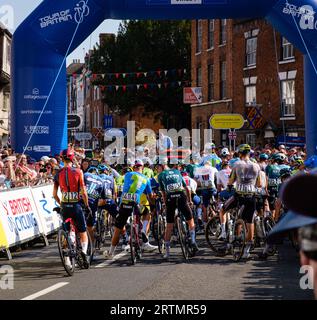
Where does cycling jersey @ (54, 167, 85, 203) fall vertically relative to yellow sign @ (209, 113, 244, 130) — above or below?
below

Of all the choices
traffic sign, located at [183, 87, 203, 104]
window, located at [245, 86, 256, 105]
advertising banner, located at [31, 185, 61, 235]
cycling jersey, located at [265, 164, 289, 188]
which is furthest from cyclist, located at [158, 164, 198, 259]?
traffic sign, located at [183, 87, 203, 104]

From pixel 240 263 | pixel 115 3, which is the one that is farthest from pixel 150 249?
pixel 115 3

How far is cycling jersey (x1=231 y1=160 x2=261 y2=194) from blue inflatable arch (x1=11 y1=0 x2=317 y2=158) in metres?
5.49

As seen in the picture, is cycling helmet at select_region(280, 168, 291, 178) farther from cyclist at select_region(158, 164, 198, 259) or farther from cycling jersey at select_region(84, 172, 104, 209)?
cycling jersey at select_region(84, 172, 104, 209)

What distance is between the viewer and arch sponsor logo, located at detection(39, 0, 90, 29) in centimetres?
1694

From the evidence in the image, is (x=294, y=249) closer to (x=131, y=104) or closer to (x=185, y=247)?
(x=185, y=247)

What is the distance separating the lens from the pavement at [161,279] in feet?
27.1

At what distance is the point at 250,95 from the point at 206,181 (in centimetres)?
2252

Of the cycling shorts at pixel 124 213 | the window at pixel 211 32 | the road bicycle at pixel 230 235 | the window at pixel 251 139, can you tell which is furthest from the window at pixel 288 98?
the cycling shorts at pixel 124 213

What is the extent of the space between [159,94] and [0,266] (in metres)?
43.2

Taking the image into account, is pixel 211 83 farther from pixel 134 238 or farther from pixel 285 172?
pixel 134 238

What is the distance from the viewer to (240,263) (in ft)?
37.0

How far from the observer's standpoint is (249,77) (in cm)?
3750

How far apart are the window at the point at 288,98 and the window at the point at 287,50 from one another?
1288 mm
